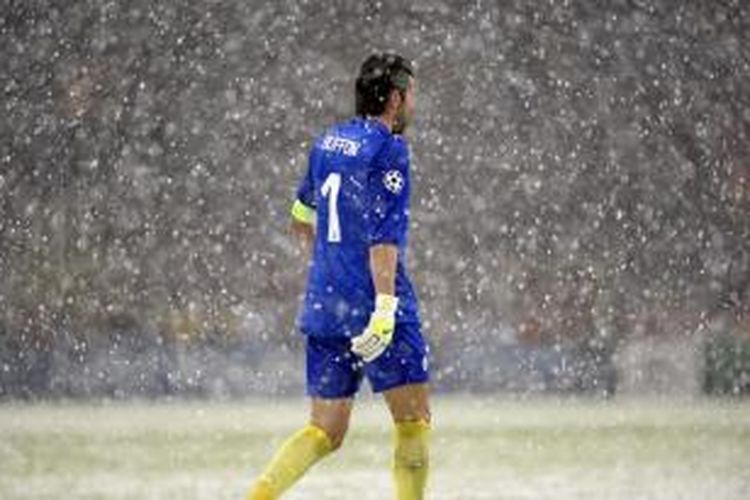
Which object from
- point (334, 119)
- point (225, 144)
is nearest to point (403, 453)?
point (334, 119)

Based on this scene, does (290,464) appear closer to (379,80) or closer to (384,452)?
(379,80)

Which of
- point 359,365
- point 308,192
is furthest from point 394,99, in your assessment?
point 359,365

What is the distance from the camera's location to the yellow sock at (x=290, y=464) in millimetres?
7980

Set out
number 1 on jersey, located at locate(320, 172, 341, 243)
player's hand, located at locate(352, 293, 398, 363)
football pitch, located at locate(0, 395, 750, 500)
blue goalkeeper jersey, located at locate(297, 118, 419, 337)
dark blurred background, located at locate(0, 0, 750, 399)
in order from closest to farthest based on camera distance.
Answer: player's hand, located at locate(352, 293, 398, 363), blue goalkeeper jersey, located at locate(297, 118, 419, 337), number 1 on jersey, located at locate(320, 172, 341, 243), football pitch, located at locate(0, 395, 750, 500), dark blurred background, located at locate(0, 0, 750, 399)

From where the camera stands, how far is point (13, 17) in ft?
96.3

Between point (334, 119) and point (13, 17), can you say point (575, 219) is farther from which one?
point (13, 17)

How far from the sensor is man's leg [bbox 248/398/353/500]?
7.98 metres

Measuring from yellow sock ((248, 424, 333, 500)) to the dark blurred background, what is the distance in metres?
17.7

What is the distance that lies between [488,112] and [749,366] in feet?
48.6

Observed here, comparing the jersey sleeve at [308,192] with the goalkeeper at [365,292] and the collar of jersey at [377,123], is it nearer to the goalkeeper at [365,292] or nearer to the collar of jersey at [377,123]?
the goalkeeper at [365,292]

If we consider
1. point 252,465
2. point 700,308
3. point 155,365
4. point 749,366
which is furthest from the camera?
point 700,308

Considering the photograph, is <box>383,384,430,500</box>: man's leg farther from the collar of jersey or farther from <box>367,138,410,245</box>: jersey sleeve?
the collar of jersey

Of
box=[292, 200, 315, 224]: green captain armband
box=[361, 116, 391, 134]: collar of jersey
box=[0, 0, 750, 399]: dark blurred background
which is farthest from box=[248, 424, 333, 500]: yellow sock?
box=[0, 0, 750, 399]: dark blurred background

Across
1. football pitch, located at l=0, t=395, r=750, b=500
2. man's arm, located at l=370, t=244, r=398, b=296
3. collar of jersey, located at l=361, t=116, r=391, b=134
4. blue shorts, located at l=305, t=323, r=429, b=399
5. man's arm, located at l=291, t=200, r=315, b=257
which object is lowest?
football pitch, located at l=0, t=395, r=750, b=500
